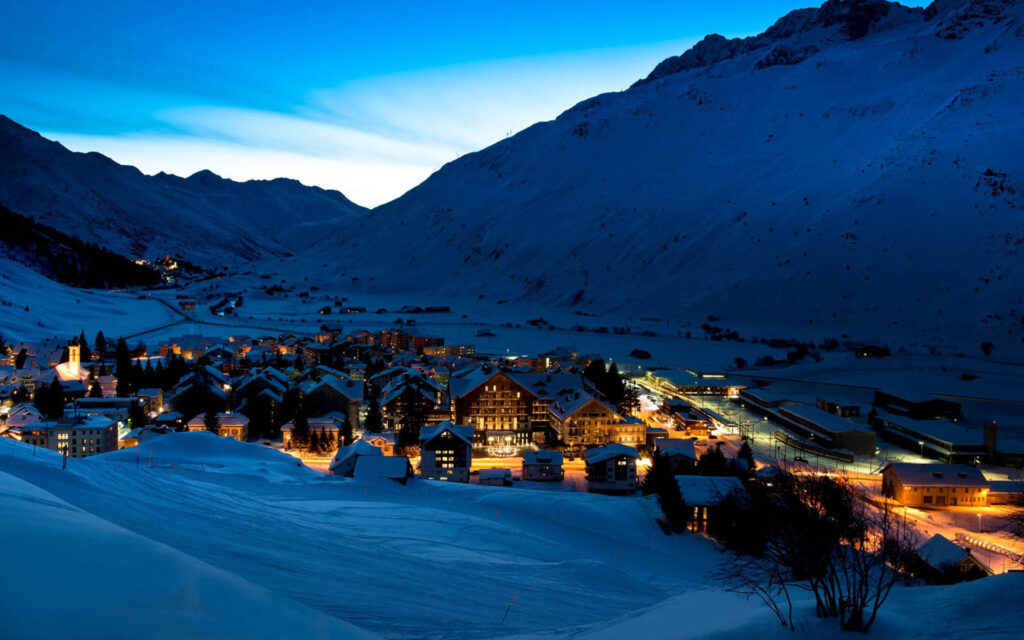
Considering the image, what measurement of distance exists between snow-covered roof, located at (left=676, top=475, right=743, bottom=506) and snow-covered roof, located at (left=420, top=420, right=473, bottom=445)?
281 inches

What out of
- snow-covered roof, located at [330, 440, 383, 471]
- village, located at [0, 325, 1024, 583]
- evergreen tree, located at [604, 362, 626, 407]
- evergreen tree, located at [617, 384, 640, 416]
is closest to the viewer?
village, located at [0, 325, 1024, 583]

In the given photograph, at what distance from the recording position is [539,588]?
888 centimetres

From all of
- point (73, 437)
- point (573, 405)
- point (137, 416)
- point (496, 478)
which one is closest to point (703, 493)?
point (496, 478)

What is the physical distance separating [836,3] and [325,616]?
17619 cm

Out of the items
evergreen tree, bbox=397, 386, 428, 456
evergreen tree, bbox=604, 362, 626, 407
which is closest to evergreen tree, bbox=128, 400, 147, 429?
evergreen tree, bbox=397, 386, 428, 456

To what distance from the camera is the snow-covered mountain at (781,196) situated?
62000 mm

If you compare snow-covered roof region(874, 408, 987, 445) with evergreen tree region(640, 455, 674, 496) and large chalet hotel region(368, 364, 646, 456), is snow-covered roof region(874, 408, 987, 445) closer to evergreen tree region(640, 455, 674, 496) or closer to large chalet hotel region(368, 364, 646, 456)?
large chalet hotel region(368, 364, 646, 456)

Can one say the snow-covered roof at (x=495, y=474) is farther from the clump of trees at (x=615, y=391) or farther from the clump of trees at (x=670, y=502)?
the clump of trees at (x=615, y=391)

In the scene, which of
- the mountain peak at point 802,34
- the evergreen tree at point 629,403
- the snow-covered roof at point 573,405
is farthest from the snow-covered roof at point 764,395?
the mountain peak at point 802,34

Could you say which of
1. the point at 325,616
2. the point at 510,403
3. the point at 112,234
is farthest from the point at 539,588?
the point at 112,234

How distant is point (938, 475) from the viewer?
1867 cm

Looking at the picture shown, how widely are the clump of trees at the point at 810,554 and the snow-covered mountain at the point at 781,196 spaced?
4740 cm

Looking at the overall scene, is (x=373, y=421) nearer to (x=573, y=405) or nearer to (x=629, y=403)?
(x=573, y=405)

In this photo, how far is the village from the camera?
17.5 metres
